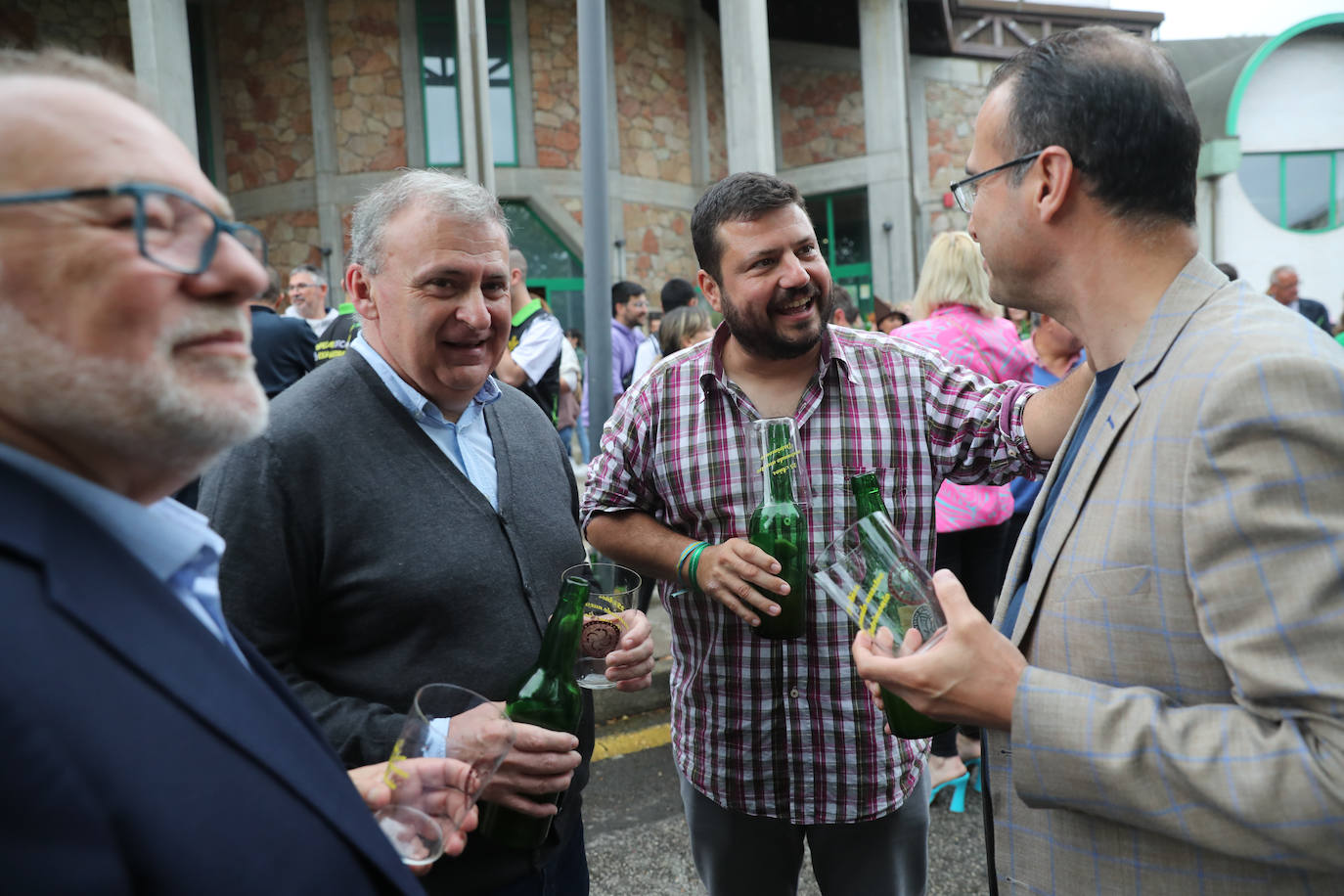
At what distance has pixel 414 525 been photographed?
1.76m

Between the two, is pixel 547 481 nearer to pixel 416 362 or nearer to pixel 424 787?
pixel 416 362

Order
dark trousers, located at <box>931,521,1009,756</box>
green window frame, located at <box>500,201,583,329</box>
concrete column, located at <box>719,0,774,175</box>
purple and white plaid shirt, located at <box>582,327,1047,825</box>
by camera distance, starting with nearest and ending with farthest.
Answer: purple and white plaid shirt, located at <box>582,327,1047,825</box>, dark trousers, located at <box>931,521,1009,756</box>, concrete column, located at <box>719,0,774,175</box>, green window frame, located at <box>500,201,583,329</box>

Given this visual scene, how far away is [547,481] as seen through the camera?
213 centimetres

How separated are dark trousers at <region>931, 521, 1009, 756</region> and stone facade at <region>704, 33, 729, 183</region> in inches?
574

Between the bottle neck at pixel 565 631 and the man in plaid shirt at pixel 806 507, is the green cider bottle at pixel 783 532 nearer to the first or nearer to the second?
the man in plaid shirt at pixel 806 507

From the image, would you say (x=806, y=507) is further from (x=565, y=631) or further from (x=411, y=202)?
(x=411, y=202)

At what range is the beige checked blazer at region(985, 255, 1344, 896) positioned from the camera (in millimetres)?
1051

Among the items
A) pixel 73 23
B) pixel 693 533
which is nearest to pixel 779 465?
pixel 693 533

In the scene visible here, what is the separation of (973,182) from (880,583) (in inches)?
29.5

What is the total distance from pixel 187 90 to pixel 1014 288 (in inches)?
480

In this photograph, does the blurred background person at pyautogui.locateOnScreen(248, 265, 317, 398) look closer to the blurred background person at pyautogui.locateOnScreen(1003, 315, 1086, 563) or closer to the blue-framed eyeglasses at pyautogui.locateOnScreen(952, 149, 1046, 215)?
the blurred background person at pyautogui.locateOnScreen(1003, 315, 1086, 563)

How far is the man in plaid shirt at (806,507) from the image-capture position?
7.08 feet

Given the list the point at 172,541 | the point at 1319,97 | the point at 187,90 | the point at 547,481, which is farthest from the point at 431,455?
the point at 1319,97

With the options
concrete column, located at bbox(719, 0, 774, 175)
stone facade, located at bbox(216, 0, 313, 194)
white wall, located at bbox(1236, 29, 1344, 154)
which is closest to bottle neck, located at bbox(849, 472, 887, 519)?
concrete column, located at bbox(719, 0, 774, 175)
